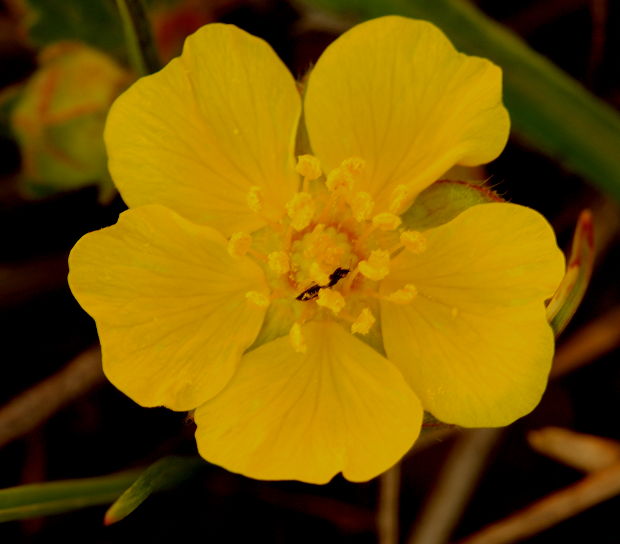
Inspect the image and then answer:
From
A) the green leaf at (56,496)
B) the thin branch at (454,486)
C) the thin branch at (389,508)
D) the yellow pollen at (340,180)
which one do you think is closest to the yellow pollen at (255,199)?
the yellow pollen at (340,180)

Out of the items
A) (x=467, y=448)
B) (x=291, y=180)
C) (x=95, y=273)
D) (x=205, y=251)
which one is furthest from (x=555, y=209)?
(x=95, y=273)

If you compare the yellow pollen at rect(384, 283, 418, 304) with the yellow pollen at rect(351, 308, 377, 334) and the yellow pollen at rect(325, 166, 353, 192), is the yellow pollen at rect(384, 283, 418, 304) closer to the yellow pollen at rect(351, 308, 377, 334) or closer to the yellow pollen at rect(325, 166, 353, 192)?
the yellow pollen at rect(351, 308, 377, 334)

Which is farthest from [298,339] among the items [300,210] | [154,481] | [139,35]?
[139,35]

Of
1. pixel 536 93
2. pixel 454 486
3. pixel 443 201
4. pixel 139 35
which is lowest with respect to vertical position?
pixel 454 486

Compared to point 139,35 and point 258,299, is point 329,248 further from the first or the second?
point 139,35

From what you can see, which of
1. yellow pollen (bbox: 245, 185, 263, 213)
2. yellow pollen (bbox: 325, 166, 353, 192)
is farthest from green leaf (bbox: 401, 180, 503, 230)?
yellow pollen (bbox: 245, 185, 263, 213)

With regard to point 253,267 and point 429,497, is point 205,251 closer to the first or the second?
point 253,267

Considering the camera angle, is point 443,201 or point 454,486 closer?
point 443,201
